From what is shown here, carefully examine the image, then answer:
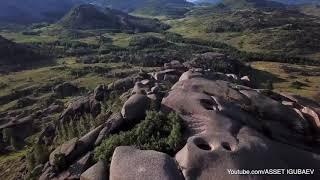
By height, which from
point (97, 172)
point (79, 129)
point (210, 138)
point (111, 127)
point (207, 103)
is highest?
point (207, 103)

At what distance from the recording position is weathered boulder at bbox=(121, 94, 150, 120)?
156 ft

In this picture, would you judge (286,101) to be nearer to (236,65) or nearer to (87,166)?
(87,166)

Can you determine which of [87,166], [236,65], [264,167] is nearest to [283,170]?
[264,167]

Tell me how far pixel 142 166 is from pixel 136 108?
41.5 ft

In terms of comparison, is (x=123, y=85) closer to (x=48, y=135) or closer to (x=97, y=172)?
(x=48, y=135)

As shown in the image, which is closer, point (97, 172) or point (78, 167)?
point (97, 172)

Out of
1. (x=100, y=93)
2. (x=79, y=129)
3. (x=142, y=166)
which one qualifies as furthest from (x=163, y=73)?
(x=142, y=166)

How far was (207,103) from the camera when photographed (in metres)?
48.4

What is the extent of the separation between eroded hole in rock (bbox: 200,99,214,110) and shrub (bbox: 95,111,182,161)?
4381 millimetres

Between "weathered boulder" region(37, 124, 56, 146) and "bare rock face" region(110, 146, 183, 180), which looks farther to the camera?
"weathered boulder" region(37, 124, 56, 146)

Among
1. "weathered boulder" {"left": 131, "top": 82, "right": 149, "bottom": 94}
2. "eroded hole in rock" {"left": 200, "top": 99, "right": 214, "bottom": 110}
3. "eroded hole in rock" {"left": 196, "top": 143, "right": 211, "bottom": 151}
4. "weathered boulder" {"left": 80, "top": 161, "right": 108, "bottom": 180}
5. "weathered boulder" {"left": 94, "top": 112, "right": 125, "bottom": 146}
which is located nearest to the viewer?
"weathered boulder" {"left": 80, "top": 161, "right": 108, "bottom": 180}

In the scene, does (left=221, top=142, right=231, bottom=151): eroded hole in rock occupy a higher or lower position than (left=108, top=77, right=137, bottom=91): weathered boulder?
higher

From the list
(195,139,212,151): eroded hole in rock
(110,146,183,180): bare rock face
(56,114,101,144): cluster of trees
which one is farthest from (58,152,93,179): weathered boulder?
(56,114,101,144): cluster of trees

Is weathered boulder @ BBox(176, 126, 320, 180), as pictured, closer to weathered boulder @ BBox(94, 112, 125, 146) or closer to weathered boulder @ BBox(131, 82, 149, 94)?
weathered boulder @ BBox(94, 112, 125, 146)
